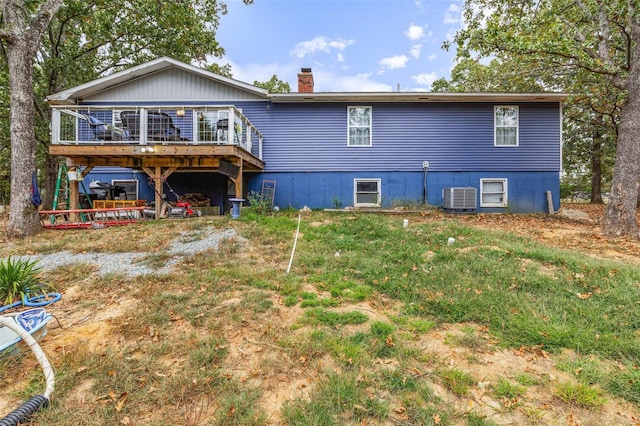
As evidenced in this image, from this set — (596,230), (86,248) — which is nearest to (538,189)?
(596,230)

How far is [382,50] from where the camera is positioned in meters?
14.5

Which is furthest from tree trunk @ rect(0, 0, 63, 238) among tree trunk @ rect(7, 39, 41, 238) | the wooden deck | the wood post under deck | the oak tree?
the oak tree

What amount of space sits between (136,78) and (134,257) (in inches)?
340

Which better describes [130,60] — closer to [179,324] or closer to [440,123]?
[440,123]

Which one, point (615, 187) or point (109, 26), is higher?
point (109, 26)

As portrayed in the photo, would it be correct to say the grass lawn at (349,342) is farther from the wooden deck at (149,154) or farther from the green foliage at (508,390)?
the wooden deck at (149,154)

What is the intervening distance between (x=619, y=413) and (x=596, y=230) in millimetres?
7382

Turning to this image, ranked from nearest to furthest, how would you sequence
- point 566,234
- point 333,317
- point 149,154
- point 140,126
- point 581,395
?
1. point 581,395
2. point 333,317
3. point 566,234
4. point 149,154
5. point 140,126

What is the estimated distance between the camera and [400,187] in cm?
1056

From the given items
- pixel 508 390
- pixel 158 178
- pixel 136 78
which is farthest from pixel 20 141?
pixel 508 390

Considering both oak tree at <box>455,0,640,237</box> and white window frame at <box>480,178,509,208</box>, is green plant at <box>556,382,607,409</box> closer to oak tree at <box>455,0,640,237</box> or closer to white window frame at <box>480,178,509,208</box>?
oak tree at <box>455,0,640,237</box>

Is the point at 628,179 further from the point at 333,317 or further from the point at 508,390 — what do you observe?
the point at 333,317

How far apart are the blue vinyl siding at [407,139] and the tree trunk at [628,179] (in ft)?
13.1

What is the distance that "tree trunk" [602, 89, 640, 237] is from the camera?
20.8 ft
